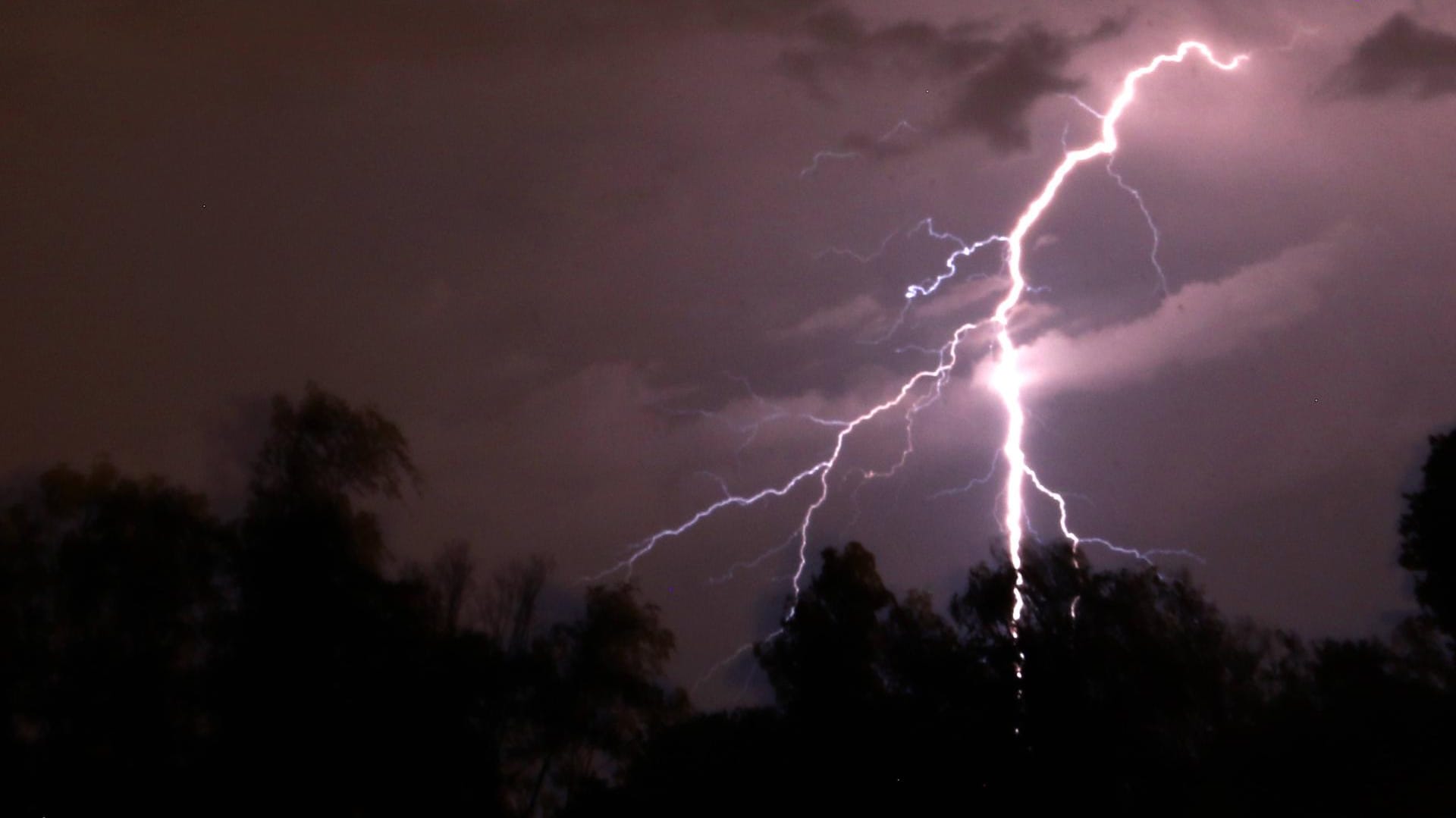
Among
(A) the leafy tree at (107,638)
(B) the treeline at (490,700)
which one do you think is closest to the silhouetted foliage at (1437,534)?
(B) the treeline at (490,700)

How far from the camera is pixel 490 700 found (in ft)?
70.8

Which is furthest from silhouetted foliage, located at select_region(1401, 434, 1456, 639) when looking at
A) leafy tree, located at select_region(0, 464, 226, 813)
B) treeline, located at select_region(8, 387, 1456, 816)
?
leafy tree, located at select_region(0, 464, 226, 813)

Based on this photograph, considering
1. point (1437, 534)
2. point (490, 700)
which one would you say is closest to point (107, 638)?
point (490, 700)

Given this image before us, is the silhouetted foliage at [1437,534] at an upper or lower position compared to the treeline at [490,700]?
upper

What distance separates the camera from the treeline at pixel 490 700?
56.6 ft

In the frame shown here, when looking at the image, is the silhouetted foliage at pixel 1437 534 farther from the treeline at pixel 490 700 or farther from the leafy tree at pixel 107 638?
the leafy tree at pixel 107 638

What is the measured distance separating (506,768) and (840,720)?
7.27 m

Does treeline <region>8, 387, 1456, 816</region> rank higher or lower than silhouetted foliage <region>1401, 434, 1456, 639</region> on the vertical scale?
lower

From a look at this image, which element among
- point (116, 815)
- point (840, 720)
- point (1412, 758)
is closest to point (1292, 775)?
point (1412, 758)

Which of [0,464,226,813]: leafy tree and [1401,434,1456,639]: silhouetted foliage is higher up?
[1401,434,1456,639]: silhouetted foliage

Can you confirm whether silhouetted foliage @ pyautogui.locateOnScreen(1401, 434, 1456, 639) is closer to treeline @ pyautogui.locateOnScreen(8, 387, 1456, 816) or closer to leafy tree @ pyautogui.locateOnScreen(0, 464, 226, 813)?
treeline @ pyautogui.locateOnScreen(8, 387, 1456, 816)

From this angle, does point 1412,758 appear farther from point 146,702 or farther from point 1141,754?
point 146,702

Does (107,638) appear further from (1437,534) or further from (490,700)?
(1437,534)

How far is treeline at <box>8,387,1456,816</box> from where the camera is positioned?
17.3 meters
